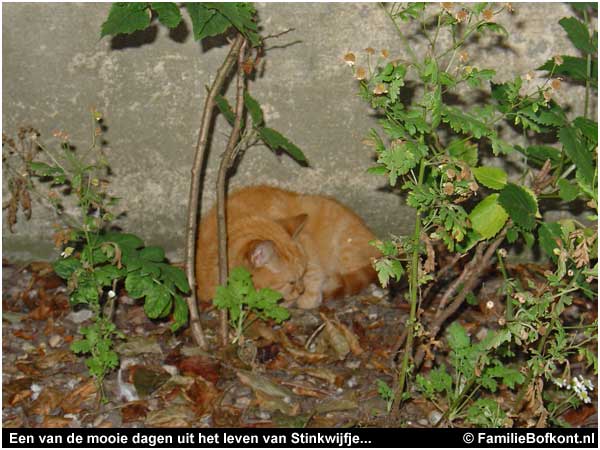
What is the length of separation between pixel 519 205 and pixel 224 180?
1269mm

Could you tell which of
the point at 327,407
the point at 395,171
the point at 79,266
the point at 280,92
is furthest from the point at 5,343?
the point at 395,171

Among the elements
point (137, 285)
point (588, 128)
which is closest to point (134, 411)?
point (137, 285)

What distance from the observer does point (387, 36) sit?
3.72 meters

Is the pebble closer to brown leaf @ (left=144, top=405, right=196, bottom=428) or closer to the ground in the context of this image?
the ground

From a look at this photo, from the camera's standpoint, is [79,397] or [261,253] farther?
[261,253]

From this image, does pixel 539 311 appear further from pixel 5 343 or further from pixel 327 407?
pixel 5 343

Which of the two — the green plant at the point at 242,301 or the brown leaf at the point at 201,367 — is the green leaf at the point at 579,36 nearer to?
the green plant at the point at 242,301

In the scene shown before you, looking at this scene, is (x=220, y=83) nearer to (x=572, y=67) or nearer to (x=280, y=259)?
(x=280, y=259)

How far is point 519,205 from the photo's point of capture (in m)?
2.62

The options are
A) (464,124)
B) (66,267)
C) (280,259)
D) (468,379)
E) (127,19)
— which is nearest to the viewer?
(464,124)

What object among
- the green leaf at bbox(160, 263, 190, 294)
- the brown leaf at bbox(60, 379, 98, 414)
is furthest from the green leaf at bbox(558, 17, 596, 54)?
the brown leaf at bbox(60, 379, 98, 414)

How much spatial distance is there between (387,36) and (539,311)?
1.70m

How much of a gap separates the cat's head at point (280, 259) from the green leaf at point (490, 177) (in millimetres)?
1437
